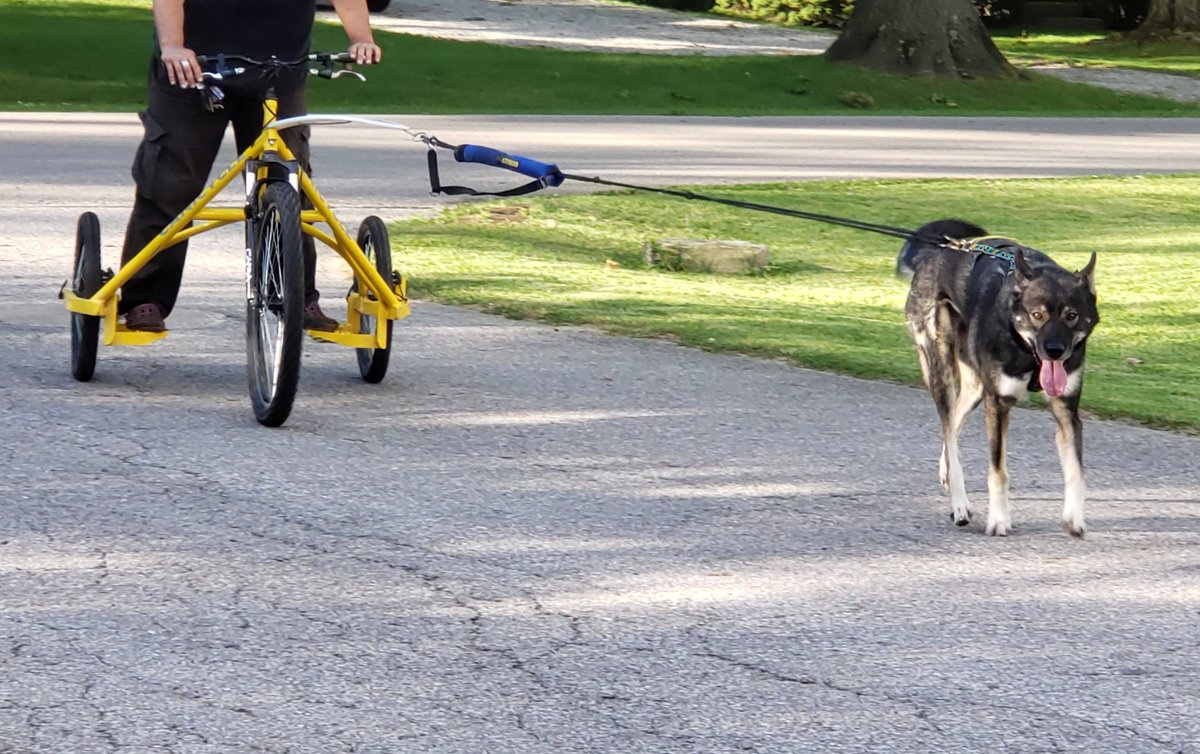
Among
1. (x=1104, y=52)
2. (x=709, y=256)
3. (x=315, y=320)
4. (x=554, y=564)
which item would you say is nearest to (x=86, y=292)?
(x=315, y=320)

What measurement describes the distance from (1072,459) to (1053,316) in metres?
0.50

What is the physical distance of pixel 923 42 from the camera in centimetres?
3019

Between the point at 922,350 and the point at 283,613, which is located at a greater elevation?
the point at 922,350

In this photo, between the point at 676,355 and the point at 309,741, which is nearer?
the point at 309,741

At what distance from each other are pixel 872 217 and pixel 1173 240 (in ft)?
7.91

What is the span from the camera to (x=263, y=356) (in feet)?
23.7

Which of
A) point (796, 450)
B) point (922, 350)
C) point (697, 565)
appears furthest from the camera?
point (796, 450)

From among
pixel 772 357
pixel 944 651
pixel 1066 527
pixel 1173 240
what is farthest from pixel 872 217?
pixel 944 651

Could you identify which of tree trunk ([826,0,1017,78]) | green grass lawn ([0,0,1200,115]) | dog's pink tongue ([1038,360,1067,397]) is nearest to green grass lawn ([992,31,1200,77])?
tree trunk ([826,0,1017,78])

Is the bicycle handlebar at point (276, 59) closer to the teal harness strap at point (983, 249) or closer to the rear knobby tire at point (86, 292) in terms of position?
the rear knobby tire at point (86, 292)

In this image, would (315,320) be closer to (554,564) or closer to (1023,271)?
(554,564)

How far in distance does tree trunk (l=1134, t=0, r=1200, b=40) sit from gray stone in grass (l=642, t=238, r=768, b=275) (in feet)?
111

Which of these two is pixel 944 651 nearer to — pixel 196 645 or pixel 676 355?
pixel 196 645

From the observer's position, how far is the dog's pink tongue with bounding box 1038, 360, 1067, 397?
228 inches
